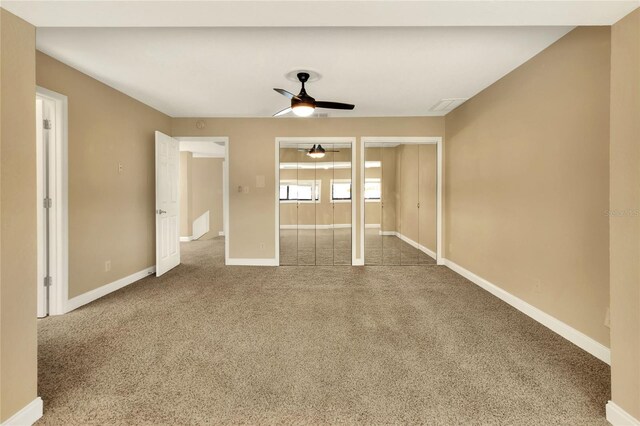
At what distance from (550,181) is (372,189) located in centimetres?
303

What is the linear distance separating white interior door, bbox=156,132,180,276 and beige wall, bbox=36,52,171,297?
20cm

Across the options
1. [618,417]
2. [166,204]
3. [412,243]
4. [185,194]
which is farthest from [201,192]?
[618,417]

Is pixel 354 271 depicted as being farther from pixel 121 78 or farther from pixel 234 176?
pixel 121 78

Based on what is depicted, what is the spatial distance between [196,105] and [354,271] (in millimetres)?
3602

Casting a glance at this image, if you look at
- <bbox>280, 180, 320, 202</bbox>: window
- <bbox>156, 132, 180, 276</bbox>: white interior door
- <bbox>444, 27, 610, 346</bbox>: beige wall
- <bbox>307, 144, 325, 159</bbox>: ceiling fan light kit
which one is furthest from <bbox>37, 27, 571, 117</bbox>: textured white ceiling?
<bbox>280, 180, 320, 202</bbox>: window

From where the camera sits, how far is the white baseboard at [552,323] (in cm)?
219

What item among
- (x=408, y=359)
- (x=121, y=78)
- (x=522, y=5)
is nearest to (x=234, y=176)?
(x=121, y=78)

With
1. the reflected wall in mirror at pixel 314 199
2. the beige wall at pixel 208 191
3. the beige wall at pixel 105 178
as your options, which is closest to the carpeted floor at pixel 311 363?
the beige wall at pixel 105 178

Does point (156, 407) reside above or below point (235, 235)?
below

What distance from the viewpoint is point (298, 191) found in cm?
579

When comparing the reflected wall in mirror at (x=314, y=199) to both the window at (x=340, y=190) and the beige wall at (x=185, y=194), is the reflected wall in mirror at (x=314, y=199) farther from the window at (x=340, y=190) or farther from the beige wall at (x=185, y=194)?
the beige wall at (x=185, y=194)

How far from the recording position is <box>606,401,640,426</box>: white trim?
147cm

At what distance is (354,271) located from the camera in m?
4.71

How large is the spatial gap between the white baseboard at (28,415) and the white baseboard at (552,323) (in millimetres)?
3691
